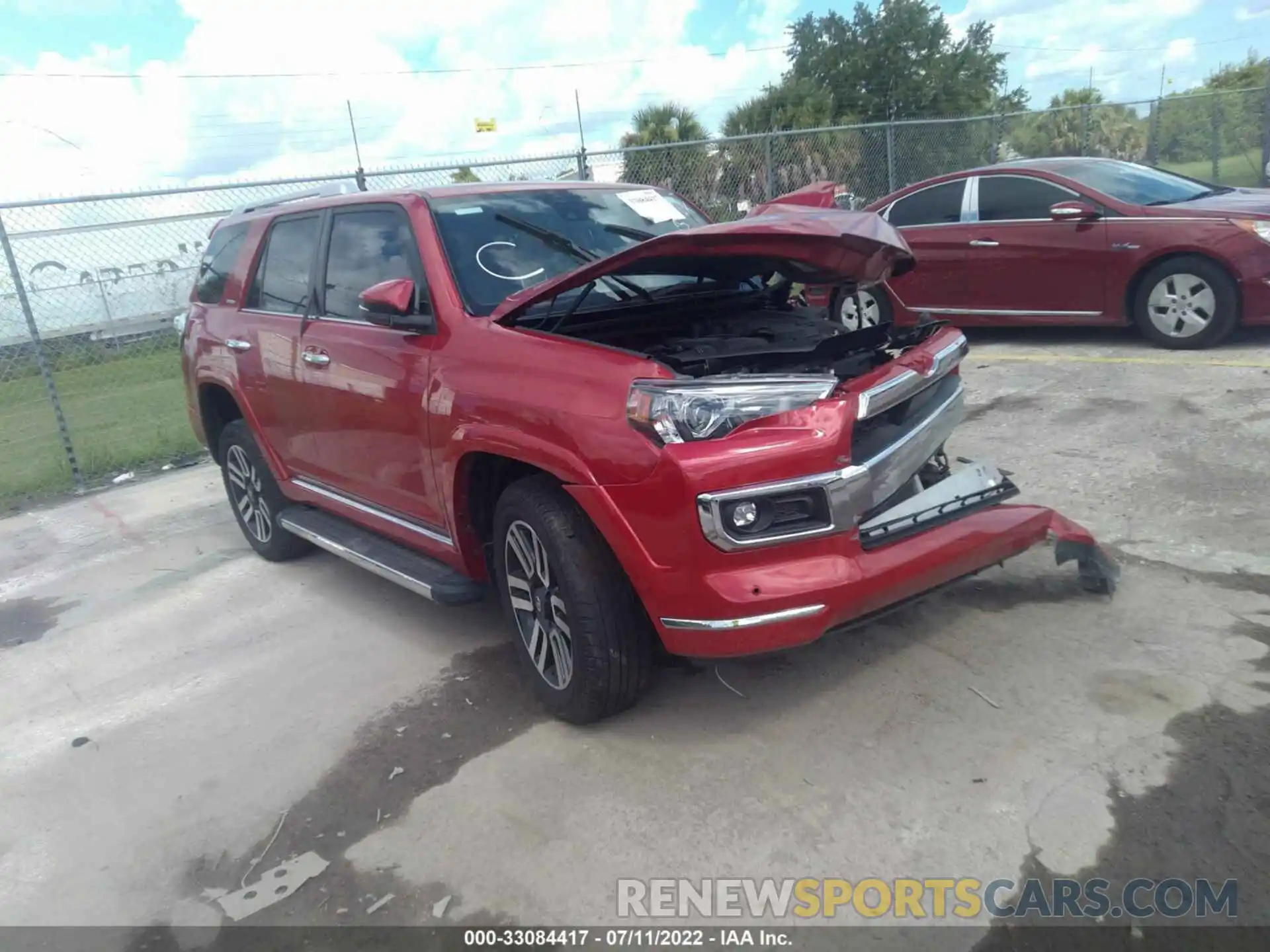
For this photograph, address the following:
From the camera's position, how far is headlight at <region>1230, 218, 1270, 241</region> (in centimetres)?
704

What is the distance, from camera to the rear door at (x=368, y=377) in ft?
13.0

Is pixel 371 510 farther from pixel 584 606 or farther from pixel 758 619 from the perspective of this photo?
pixel 758 619

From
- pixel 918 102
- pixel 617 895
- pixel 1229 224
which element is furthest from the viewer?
pixel 918 102

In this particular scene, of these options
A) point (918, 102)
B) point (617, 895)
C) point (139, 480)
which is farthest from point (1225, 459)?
point (918, 102)

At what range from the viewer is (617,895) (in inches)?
107

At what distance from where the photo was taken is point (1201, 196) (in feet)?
26.3

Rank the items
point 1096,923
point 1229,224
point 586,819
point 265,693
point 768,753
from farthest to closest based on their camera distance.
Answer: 1. point 1229,224
2. point 265,693
3. point 768,753
4. point 586,819
5. point 1096,923

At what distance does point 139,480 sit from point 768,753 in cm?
688

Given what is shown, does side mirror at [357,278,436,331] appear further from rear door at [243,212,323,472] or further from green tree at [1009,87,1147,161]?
green tree at [1009,87,1147,161]

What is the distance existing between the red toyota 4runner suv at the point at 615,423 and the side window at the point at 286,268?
0.07 ft

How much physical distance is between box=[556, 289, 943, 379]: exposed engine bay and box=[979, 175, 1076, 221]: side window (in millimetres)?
4742

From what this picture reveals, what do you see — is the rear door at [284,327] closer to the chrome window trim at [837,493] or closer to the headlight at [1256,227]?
the chrome window trim at [837,493]

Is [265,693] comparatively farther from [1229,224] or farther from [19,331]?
[1229,224]

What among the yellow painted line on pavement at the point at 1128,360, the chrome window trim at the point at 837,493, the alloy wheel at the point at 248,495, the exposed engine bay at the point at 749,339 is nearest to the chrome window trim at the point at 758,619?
the chrome window trim at the point at 837,493
